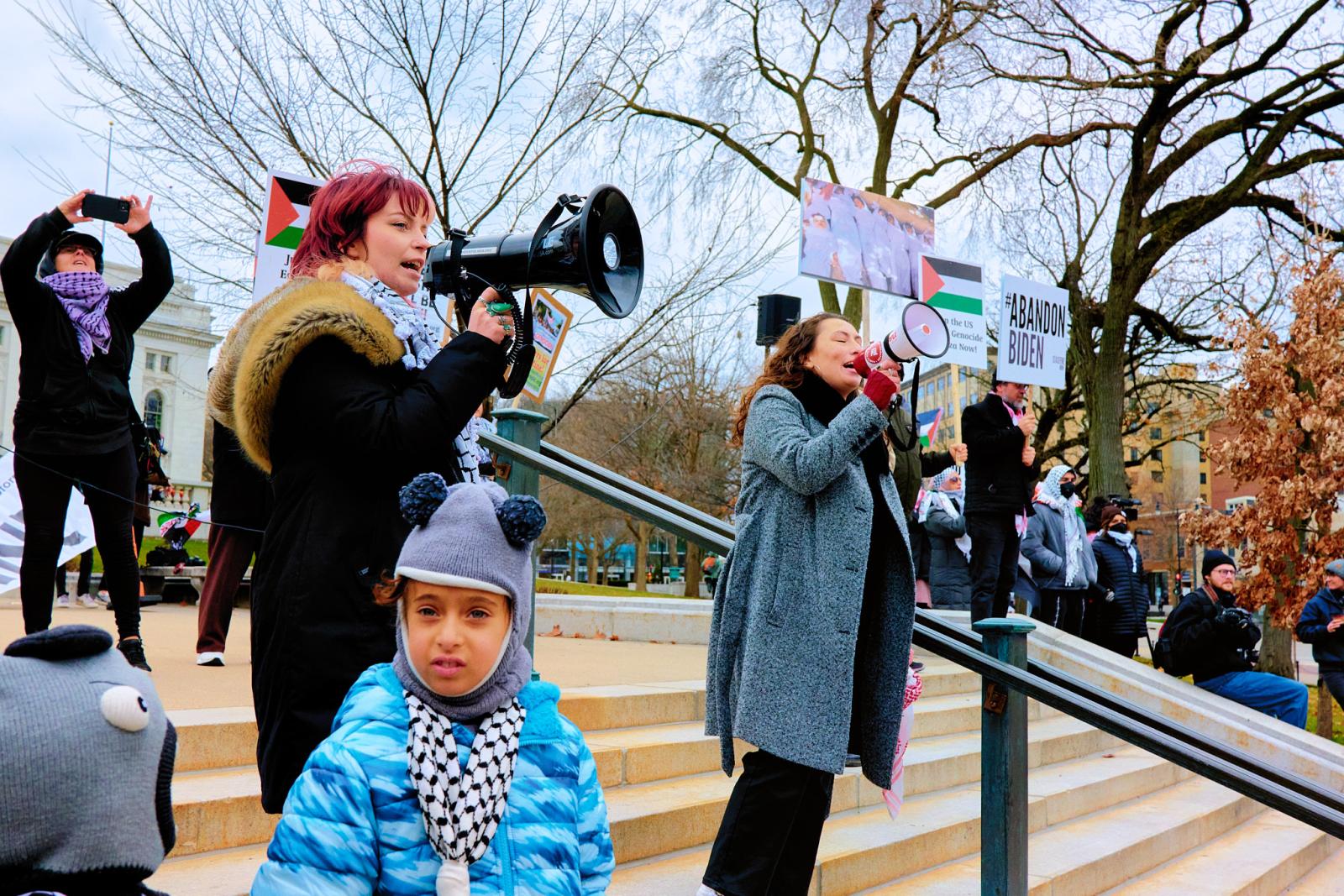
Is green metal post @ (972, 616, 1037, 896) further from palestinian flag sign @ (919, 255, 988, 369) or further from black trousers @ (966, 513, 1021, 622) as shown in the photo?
palestinian flag sign @ (919, 255, 988, 369)

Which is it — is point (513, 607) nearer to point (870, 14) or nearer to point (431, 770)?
point (431, 770)

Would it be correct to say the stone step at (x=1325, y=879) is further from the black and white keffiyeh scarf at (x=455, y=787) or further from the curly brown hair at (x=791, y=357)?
the black and white keffiyeh scarf at (x=455, y=787)

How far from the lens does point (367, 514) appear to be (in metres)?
2.00

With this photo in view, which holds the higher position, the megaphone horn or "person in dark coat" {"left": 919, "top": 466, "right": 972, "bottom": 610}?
the megaphone horn

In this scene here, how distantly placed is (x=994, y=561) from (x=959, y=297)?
3013 mm

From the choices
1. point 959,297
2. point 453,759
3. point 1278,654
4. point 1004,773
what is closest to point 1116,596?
point 959,297

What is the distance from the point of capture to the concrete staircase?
321 centimetres

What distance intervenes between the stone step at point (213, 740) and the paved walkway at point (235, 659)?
1.24 ft

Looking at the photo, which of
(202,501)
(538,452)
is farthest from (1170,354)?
(202,501)

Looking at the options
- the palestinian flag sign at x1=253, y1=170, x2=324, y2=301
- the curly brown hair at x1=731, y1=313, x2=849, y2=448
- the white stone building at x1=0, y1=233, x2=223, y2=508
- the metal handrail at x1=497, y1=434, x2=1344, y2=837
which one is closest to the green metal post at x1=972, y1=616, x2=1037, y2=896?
the metal handrail at x1=497, y1=434, x2=1344, y2=837

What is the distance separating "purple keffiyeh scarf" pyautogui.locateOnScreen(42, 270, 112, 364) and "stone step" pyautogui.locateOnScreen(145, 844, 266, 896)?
7.06 feet

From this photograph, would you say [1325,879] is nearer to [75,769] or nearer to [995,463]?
[995,463]

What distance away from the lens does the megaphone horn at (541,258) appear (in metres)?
2.30

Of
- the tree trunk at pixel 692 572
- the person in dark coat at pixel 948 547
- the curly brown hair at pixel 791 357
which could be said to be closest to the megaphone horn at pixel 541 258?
the curly brown hair at pixel 791 357
